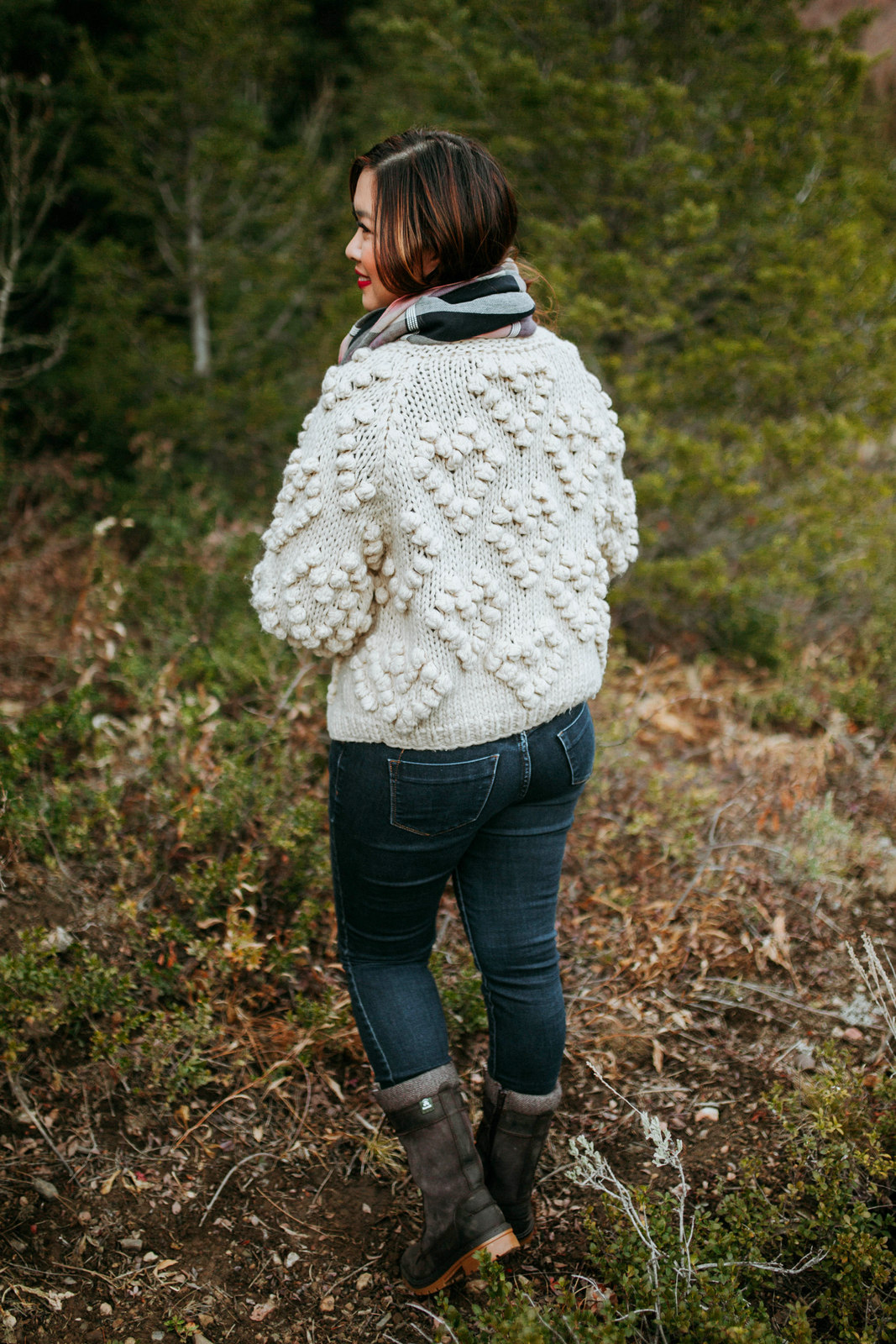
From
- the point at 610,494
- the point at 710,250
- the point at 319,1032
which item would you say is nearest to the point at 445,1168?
the point at 319,1032

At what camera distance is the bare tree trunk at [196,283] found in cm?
555

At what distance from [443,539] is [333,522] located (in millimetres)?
187

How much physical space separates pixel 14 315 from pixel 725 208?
4285mm

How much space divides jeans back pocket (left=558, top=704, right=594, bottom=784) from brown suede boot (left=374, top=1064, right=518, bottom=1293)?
631 mm

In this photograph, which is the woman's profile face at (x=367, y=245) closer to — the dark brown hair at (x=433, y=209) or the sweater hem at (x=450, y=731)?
the dark brown hair at (x=433, y=209)

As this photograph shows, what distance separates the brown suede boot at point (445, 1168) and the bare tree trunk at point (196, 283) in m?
4.88

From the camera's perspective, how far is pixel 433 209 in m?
1.53

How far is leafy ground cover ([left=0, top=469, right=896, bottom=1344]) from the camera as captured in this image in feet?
5.88

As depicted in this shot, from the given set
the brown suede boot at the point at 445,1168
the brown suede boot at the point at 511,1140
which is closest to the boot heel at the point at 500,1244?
the brown suede boot at the point at 445,1168

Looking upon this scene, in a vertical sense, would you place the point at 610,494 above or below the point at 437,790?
above

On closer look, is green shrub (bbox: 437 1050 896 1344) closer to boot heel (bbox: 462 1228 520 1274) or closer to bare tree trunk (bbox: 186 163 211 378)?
boot heel (bbox: 462 1228 520 1274)

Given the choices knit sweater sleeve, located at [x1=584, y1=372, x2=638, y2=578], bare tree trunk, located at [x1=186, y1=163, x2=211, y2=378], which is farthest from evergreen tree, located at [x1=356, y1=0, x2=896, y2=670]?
knit sweater sleeve, located at [x1=584, y1=372, x2=638, y2=578]

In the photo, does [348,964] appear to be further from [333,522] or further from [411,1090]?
[333,522]

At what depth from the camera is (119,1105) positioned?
2.20 meters
